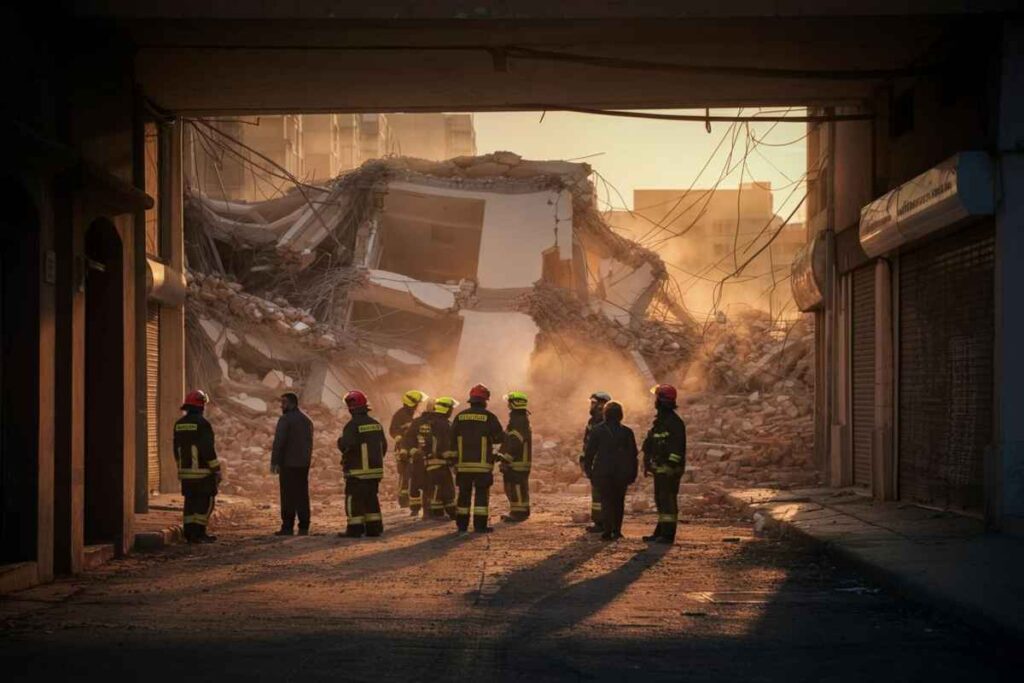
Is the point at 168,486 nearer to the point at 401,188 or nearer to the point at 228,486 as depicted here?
the point at 228,486

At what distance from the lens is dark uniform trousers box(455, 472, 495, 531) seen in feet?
51.3

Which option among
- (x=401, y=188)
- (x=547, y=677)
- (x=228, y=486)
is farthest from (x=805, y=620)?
(x=401, y=188)

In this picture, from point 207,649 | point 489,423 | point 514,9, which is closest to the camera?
point 207,649

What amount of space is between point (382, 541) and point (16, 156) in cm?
654

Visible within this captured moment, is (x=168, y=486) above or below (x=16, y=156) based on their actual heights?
below

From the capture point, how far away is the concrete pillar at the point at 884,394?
635 inches

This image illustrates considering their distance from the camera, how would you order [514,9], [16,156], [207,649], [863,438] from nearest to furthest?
[207,649] → [16,156] → [514,9] → [863,438]

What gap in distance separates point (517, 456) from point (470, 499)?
58.0 inches

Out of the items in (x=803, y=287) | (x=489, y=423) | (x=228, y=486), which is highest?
(x=803, y=287)

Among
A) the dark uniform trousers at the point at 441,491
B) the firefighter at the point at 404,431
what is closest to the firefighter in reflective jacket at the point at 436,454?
the dark uniform trousers at the point at 441,491

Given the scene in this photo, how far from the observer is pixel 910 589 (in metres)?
9.34

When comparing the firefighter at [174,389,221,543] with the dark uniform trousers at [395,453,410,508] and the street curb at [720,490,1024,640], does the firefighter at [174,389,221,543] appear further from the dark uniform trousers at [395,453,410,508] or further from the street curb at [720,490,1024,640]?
the street curb at [720,490,1024,640]

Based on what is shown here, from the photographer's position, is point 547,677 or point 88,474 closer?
A: point 547,677

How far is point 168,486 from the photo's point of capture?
18.5 m
